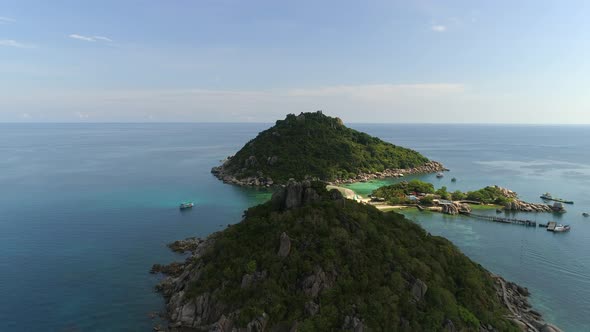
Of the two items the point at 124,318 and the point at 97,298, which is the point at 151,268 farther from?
the point at 124,318

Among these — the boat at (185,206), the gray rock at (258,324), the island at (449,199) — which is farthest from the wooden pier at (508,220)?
the boat at (185,206)

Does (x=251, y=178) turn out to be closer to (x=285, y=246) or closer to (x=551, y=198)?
(x=285, y=246)

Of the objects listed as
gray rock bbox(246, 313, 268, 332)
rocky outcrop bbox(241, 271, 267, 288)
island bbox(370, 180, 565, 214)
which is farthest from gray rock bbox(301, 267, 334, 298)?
island bbox(370, 180, 565, 214)

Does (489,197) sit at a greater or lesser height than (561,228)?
greater

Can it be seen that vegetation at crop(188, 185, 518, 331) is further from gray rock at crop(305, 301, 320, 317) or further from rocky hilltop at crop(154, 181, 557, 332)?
gray rock at crop(305, 301, 320, 317)

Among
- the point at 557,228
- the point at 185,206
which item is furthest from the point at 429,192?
the point at 185,206

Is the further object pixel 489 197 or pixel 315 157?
pixel 315 157

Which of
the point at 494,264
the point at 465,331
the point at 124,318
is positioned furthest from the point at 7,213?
the point at 494,264

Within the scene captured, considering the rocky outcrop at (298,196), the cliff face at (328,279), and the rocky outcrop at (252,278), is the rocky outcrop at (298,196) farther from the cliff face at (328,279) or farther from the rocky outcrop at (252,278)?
the rocky outcrop at (252,278)
